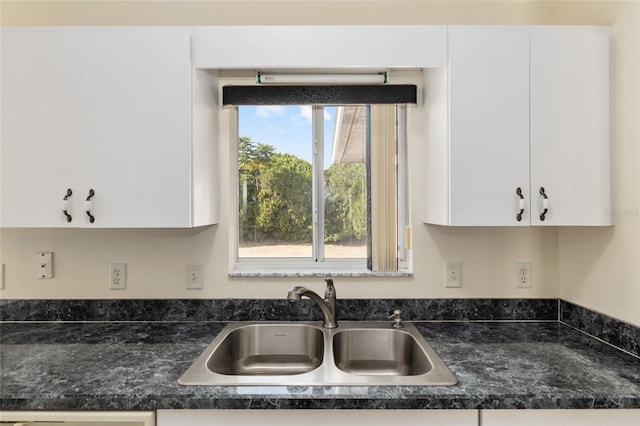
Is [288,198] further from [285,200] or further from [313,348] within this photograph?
[313,348]

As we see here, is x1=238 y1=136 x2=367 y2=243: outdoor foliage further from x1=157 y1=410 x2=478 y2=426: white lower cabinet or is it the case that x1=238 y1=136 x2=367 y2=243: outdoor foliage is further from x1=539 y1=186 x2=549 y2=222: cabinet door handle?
x1=157 y1=410 x2=478 y2=426: white lower cabinet

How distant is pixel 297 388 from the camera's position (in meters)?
1.15

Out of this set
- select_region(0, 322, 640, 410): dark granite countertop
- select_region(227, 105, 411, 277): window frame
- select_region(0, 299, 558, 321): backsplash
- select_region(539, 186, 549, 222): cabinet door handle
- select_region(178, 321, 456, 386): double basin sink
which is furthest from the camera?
select_region(227, 105, 411, 277): window frame

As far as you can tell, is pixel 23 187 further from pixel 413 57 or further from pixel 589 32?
pixel 589 32

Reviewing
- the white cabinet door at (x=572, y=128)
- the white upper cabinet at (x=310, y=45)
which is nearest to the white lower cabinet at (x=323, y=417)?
the white cabinet door at (x=572, y=128)

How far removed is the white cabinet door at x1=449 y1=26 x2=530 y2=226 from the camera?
148 cm

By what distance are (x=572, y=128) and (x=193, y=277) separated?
1733 mm

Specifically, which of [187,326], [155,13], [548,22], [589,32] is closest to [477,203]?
[589,32]

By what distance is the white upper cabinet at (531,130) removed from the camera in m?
1.48

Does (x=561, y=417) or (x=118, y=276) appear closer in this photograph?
(x=561, y=417)

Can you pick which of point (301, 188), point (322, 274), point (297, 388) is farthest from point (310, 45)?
point (297, 388)

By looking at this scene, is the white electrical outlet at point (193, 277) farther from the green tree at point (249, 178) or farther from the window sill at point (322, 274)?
the green tree at point (249, 178)

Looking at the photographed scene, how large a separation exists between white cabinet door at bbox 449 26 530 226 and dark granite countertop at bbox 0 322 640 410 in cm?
50

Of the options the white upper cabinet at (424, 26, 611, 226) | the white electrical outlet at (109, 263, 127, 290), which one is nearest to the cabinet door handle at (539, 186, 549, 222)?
the white upper cabinet at (424, 26, 611, 226)
